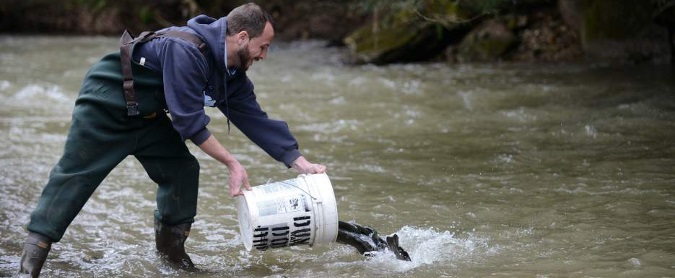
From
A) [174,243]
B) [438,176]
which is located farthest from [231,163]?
[438,176]

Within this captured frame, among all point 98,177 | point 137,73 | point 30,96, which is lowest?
point 30,96

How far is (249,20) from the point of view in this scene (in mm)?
4320

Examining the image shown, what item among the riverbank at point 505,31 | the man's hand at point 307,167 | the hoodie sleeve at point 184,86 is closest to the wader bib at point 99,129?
the hoodie sleeve at point 184,86

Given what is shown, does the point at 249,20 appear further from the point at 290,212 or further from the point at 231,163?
the point at 290,212

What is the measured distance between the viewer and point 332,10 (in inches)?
738

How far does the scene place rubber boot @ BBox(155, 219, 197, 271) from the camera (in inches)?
194

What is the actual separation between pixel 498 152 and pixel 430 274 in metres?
3.16

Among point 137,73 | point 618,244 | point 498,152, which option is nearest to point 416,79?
point 498,152

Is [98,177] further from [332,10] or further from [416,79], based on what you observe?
[332,10]

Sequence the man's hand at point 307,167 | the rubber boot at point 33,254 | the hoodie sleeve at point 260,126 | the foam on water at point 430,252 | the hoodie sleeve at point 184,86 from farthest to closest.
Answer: the foam on water at point 430,252 < the hoodie sleeve at point 260,126 < the man's hand at point 307,167 < the rubber boot at point 33,254 < the hoodie sleeve at point 184,86

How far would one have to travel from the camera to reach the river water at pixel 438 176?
5.02 metres

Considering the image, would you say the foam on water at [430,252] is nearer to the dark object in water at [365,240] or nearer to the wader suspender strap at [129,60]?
the dark object in water at [365,240]

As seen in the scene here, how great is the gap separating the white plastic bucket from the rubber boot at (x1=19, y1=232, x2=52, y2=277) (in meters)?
1.00

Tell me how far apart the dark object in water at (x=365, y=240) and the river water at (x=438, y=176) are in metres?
0.06
